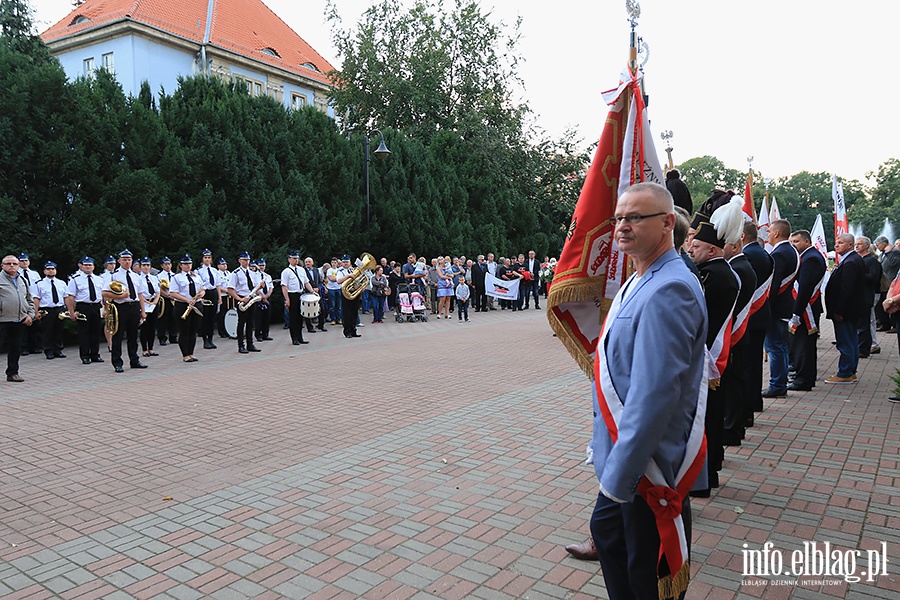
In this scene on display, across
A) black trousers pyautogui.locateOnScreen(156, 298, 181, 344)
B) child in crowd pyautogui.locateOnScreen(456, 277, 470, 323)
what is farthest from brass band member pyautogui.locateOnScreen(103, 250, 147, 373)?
child in crowd pyautogui.locateOnScreen(456, 277, 470, 323)

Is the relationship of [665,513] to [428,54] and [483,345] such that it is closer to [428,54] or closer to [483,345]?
[483,345]

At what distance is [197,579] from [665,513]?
2.70 meters

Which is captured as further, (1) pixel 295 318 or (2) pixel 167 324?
(2) pixel 167 324

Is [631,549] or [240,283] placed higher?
[240,283]

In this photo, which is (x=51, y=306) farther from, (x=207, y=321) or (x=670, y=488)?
(x=670, y=488)

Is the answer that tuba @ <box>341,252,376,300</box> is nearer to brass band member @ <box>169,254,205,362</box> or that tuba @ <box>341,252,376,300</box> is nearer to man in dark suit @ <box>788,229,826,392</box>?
brass band member @ <box>169,254,205,362</box>

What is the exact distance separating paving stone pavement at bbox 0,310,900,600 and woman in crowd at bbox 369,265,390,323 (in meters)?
10.6

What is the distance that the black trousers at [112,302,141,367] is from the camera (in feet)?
37.3

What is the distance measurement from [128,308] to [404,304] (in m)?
10.1

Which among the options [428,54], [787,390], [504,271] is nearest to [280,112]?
[504,271]

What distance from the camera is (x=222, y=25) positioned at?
39156 mm

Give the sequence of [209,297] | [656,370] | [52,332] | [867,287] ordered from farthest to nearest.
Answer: [209,297]
[52,332]
[867,287]
[656,370]

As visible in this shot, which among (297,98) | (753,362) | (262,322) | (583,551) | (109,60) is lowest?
(583,551)

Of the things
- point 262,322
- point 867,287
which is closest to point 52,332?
point 262,322
